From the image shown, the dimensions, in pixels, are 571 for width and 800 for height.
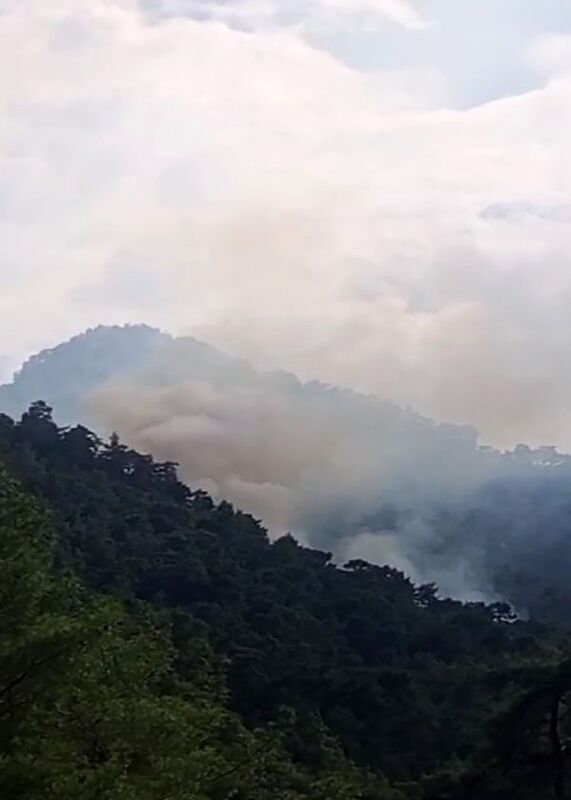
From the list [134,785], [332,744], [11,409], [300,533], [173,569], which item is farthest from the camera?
[11,409]

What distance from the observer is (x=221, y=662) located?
37.2 m

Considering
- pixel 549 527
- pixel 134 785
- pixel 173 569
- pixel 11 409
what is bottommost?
pixel 134 785

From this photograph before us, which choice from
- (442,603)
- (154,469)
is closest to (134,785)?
(442,603)

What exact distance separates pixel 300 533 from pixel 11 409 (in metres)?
43.4

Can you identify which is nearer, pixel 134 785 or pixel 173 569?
pixel 134 785

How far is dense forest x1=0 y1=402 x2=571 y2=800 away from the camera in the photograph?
14.5m

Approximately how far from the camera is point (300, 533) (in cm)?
11862

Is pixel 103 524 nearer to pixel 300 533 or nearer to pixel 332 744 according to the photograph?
pixel 332 744

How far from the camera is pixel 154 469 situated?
248 ft

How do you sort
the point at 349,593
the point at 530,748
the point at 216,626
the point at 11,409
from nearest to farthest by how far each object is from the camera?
the point at 530,748, the point at 216,626, the point at 349,593, the point at 11,409

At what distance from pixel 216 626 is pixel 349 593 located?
13049mm

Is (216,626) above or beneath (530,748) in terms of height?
above

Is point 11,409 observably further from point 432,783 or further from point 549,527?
point 432,783

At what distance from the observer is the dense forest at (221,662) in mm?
14484
